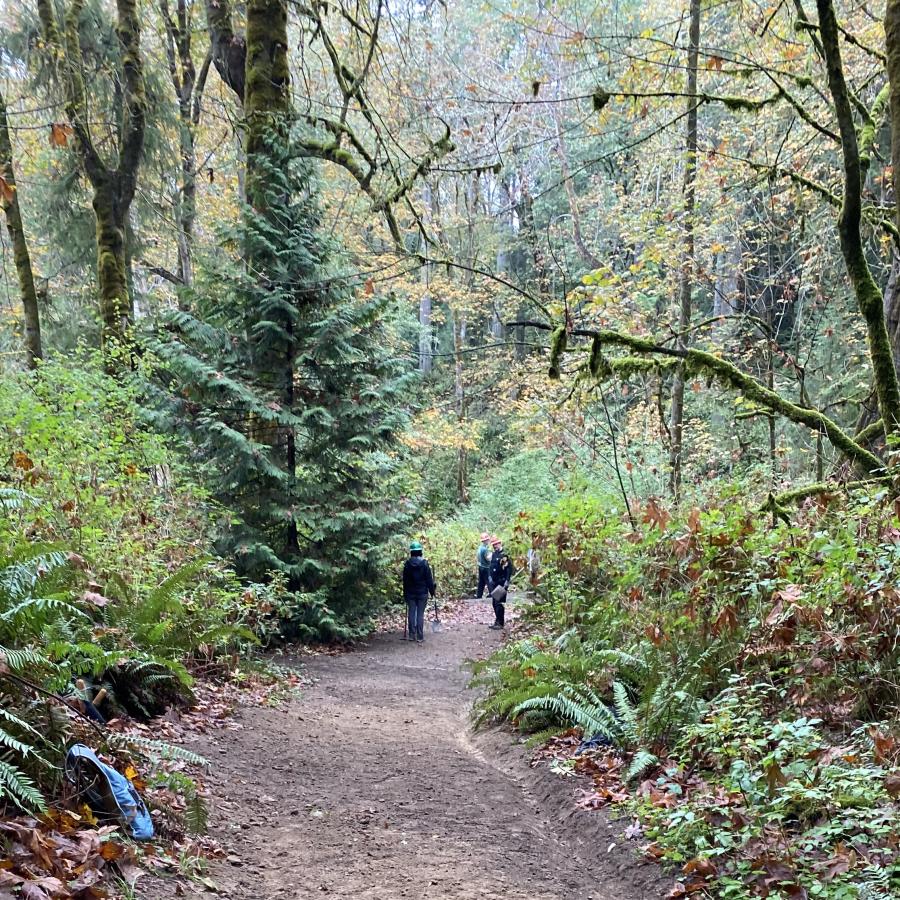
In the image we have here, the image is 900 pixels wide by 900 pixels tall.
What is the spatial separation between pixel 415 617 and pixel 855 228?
972 cm

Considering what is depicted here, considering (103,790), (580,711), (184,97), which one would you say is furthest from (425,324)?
(103,790)

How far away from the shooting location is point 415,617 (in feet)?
44.3

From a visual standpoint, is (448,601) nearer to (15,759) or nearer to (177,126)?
(177,126)

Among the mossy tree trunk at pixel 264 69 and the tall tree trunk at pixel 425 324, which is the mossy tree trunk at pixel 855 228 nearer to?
the mossy tree trunk at pixel 264 69

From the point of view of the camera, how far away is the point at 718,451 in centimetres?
1930

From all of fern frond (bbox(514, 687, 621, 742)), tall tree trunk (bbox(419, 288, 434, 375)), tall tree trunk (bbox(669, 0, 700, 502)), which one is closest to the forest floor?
fern frond (bbox(514, 687, 621, 742))

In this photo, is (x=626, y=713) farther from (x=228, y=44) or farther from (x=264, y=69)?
(x=228, y=44)

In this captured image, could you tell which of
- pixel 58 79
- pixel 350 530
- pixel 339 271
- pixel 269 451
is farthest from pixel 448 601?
pixel 58 79

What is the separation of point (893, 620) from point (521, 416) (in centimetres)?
2273

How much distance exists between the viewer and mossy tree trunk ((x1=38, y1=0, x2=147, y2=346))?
1240cm

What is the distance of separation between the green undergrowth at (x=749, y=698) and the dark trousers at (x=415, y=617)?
5381 millimetres

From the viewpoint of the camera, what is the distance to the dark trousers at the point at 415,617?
13.4 meters

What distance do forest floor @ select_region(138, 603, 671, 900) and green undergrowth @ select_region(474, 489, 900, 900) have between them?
41 centimetres

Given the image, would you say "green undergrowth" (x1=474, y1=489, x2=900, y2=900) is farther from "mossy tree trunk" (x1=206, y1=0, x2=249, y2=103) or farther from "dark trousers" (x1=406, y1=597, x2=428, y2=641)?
"mossy tree trunk" (x1=206, y1=0, x2=249, y2=103)
